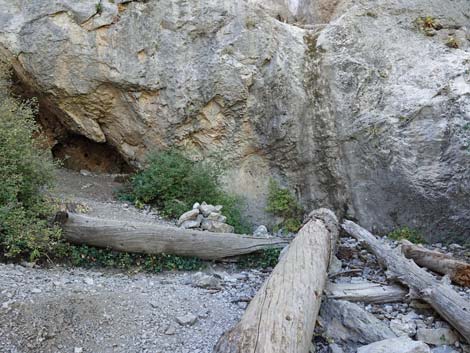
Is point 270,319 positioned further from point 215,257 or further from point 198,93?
point 198,93

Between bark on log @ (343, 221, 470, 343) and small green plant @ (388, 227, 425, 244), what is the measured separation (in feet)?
5.79

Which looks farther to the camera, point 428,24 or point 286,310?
point 428,24

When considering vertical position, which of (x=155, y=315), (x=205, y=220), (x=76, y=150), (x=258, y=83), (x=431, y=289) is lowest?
(x=76, y=150)

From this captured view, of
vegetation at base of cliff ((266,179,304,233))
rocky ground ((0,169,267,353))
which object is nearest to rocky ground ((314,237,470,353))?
rocky ground ((0,169,267,353))

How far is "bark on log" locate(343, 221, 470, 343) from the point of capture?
4.00 metres

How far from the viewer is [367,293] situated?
4.88 metres

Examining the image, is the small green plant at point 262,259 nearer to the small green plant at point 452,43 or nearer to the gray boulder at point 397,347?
the gray boulder at point 397,347

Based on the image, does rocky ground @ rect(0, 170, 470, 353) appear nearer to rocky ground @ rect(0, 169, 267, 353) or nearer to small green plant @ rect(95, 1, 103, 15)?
rocky ground @ rect(0, 169, 267, 353)

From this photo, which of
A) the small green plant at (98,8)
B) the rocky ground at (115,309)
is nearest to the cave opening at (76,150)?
the small green plant at (98,8)

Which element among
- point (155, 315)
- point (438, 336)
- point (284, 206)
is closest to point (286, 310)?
point (155, 315)

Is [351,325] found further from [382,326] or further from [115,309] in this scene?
[115,309]

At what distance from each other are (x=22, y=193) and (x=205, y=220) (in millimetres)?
2656

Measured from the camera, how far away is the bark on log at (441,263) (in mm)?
5086

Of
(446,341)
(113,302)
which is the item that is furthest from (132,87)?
(446,341)
